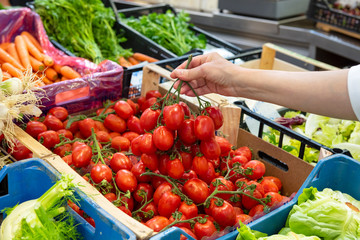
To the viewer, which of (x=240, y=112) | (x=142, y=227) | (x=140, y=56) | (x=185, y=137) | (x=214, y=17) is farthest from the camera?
(x=214, y=17)

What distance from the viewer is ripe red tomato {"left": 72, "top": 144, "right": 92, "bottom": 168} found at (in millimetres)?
1849

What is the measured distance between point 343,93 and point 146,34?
2791 mm

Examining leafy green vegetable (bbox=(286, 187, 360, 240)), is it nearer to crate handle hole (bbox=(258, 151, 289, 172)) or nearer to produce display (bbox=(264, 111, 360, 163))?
crate handle hole (bbox=(258, 151, 289, 172))

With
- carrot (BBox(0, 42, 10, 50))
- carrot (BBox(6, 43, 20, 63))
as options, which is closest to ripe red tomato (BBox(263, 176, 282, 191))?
carrot (BBox(6, 43, 20, 63))

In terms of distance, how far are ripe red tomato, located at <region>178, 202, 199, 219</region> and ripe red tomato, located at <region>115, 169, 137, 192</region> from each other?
24 centimetres

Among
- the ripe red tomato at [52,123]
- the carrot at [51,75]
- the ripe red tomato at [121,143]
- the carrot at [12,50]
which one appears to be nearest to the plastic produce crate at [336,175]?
the ripe red tomato at [121,143]

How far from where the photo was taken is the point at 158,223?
5.20 feet

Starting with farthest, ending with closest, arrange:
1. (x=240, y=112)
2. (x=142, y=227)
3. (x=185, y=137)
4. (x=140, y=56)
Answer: (x=140, y=56)
(x=240, y=112)
(x=185, y=137)
(x=142, y=227)

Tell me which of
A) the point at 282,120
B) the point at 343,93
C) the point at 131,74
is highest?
the point at 343,93

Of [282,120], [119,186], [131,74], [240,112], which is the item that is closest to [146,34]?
[131,74]

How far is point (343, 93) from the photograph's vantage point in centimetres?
149

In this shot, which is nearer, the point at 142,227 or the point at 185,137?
the point at 142,227

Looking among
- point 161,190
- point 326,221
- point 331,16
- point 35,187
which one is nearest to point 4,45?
point 35,187

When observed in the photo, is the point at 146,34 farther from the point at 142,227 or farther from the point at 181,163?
the point at 142,227
